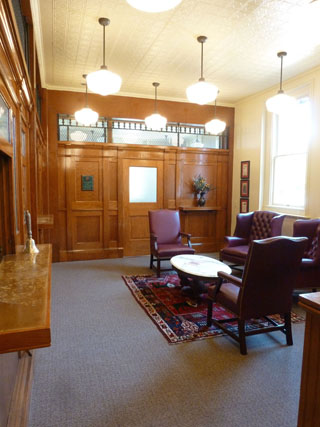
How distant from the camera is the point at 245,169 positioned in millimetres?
6289

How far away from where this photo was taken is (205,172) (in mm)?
6617

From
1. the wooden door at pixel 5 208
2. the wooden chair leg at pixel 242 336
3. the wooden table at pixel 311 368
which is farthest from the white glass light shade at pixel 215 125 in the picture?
the wooden table at pixel 311 368

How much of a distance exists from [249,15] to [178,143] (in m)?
3.25

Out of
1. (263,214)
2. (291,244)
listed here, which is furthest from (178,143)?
(291,244)

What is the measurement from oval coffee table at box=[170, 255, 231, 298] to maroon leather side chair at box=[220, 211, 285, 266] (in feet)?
3.05

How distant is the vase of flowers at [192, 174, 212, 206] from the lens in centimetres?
649

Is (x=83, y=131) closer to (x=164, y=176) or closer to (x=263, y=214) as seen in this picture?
(x=164, y=176)

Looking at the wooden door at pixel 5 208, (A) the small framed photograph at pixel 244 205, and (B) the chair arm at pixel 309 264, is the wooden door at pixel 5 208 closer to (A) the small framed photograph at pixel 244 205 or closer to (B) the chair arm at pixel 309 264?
(B) the chair arm at pixel 309 264

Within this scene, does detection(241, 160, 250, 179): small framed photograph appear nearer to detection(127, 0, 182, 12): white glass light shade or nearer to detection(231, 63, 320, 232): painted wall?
detection(231, 63, 320, 232): painted wall

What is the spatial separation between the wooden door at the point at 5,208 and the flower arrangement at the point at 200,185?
4934 millimetres

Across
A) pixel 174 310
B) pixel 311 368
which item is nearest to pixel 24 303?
pixel 311 368

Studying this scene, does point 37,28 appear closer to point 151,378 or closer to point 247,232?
point 151,378

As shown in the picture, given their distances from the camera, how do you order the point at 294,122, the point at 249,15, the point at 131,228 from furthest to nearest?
1. the point at 131,228
2. the point at 294,122
3. the point at 249,15

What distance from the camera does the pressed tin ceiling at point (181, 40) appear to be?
3.14 metres
